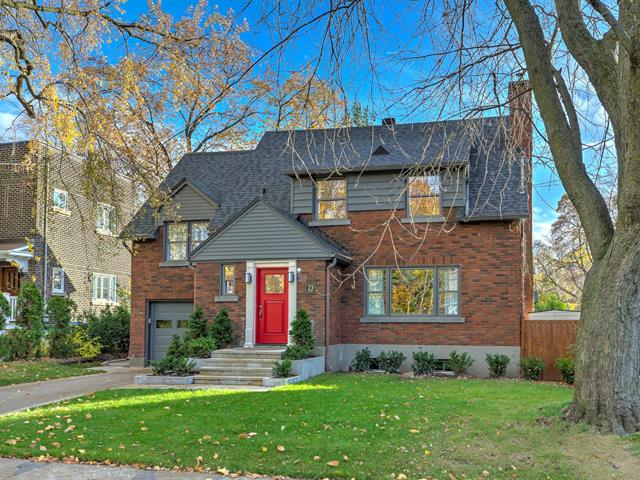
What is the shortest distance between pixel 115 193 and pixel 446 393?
26.5 ft

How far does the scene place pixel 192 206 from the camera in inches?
804

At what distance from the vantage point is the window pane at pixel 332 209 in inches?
735

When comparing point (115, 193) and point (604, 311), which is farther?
point (115, 193)

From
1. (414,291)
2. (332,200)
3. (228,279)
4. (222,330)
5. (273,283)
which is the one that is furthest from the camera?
(332,200)

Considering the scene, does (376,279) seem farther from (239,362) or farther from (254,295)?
(239,362)

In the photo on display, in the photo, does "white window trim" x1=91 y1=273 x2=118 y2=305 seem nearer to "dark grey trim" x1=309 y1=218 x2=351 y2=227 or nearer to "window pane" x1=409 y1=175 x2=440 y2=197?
"dark grey trim" x1=309 y1=218 x2=351 y2=227

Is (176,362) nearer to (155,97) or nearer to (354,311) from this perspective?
(354,311)

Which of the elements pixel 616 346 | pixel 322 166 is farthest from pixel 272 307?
pixel 616 346

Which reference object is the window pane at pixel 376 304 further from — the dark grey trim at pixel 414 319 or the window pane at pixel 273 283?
the window pane at pixel 273 283

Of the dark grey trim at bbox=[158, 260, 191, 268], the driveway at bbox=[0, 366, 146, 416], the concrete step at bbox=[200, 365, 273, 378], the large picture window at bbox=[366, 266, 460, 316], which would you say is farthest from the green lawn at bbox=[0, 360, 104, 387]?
the large picture window at bbox=[366, 266, 460, 316]

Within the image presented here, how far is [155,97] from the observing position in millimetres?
28891

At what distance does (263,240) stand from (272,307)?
188cm

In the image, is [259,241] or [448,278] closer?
[259,241]

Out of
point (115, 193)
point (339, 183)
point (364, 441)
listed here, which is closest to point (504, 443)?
point (364, 441)
